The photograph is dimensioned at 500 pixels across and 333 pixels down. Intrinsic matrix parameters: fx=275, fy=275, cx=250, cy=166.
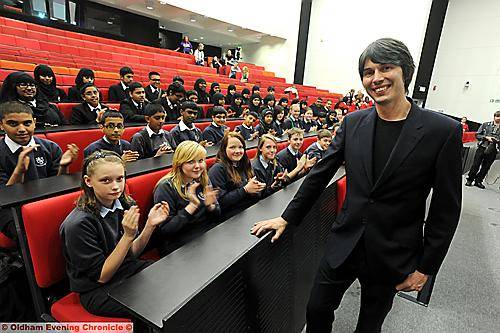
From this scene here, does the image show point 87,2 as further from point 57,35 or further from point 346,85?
point 346,85

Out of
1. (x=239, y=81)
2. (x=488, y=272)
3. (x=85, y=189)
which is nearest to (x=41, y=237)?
(x=85, y=189)

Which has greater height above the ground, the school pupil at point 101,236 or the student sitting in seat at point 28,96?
the student sitting in seat at point 28,96

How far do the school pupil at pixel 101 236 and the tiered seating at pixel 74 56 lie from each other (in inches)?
166

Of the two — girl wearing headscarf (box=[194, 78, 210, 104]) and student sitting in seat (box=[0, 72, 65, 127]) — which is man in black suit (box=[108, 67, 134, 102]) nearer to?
student sitting in seat (box=[0, 72, 65, 127])

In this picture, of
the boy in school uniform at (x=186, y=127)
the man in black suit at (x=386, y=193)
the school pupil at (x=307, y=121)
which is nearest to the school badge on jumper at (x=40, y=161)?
the boy in school uniform at (x=186, y=127)

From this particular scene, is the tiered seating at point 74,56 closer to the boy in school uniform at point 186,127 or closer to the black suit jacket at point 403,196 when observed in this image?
the boy in school uniform at point 186,127

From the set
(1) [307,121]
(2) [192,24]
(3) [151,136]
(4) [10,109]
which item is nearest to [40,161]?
(4) [10,109]

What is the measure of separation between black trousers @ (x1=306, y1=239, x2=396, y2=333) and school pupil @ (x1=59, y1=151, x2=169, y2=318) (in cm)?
73

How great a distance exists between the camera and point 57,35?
716 cm

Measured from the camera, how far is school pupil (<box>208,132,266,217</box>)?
1.93 m

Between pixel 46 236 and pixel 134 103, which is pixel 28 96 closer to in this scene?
pixel 134 103

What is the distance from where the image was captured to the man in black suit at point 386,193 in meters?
0.89

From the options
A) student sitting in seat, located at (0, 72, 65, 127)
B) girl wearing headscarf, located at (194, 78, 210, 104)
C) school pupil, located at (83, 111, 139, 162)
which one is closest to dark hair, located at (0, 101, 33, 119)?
school pupil, located at (83, 111, 139, 162)

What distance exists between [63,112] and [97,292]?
327 cm
